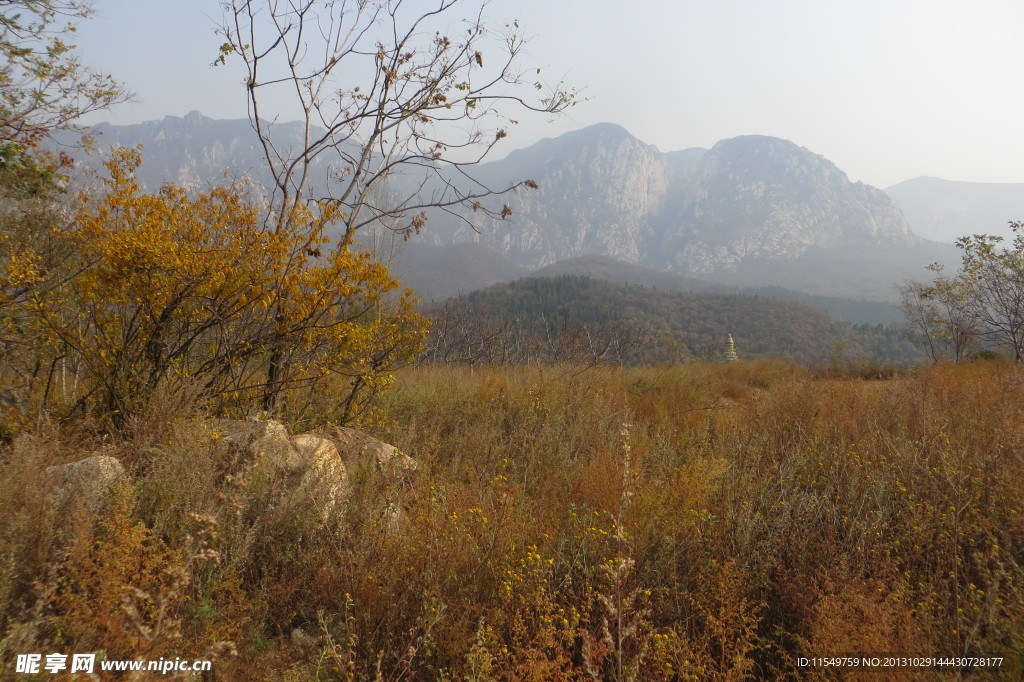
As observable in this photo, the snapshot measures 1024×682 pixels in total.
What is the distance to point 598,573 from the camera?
2668 mm

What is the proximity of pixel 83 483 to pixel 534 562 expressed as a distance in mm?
2500

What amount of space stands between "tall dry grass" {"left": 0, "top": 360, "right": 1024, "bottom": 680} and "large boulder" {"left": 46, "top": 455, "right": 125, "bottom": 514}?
0.08 meters

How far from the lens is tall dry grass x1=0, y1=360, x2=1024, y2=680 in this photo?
2.12m

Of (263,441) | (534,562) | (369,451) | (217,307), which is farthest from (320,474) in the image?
(217,307)

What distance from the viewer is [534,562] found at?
255cm

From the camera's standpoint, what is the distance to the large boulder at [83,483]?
253cm

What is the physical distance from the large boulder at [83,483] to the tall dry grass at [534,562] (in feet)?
0.27

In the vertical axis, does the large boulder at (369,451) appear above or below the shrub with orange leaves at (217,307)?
below

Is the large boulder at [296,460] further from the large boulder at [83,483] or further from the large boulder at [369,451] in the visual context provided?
the large boulder at [83,483]

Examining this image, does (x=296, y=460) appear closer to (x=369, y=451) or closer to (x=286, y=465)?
(x=286, y=465)

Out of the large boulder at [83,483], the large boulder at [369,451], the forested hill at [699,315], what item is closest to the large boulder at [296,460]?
the large boulder at [369,451]

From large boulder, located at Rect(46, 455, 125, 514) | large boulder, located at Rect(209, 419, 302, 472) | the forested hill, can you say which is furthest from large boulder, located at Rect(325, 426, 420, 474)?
the forested hill

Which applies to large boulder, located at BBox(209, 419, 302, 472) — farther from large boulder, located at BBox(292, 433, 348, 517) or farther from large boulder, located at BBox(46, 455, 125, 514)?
large boulder, located at BBox(46, 455, 125, 514)

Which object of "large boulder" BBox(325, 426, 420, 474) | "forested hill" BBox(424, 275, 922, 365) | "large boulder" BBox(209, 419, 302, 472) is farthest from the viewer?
"forested hill" BBox(424, 275, 922, 365)
